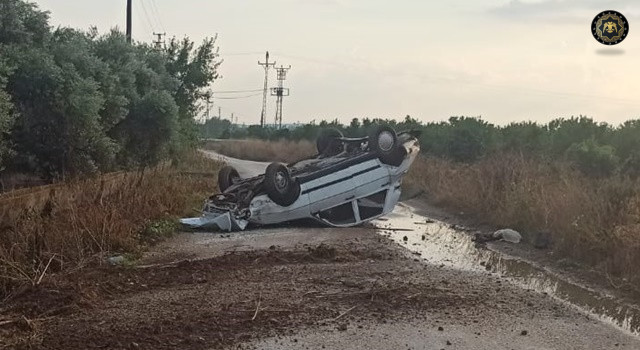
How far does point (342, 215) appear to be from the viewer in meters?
14.4

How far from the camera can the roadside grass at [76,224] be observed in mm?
8094

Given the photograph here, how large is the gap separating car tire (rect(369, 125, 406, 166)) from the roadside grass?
443 cm

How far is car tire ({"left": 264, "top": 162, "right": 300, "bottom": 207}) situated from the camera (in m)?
12.9

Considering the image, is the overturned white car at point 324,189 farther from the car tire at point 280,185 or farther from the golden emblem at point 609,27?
the golden emblem at point 609,27

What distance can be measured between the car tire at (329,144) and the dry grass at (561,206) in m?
4.01

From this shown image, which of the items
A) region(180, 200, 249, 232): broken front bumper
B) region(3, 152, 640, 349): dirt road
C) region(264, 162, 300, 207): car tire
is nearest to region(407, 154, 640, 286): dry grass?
region(3, 152, 640, 349): dirt road

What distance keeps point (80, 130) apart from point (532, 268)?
8.75m

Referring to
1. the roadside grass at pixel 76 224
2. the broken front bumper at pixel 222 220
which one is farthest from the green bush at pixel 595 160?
the roadside grass at pixel 76 224

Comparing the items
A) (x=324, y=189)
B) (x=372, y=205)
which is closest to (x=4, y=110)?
(x=324, y=189)

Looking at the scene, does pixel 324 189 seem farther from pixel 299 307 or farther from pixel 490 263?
pixel 299 307

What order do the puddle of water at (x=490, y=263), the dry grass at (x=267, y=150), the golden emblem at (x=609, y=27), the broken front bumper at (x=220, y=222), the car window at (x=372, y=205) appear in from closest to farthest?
1. the puddle of water at (x=490, y=263)
2. the golden emblem at (x=609, y=27)
3. the broken front bumper at (x=220, y=222)
4. the car window at (x=372, y=205)
5. the dry grass at (x=267, y=150)

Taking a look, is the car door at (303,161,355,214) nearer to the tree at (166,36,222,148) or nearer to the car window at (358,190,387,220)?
the car window at (358,190,387,220)

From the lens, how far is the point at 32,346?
5586 millimetres

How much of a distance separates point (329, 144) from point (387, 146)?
1.94 m
